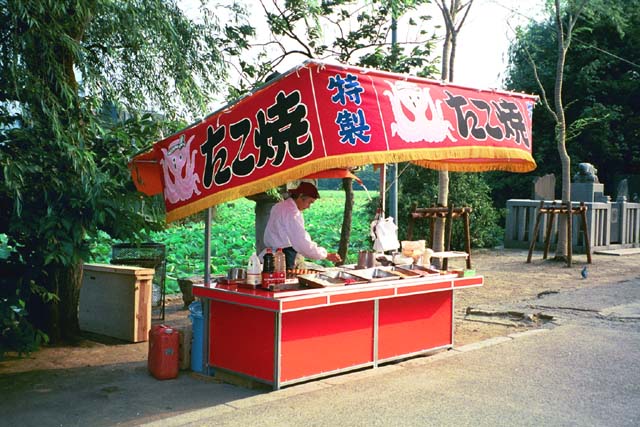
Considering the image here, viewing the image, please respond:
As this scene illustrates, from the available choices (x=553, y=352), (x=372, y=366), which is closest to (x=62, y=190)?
(x=372, y=366)

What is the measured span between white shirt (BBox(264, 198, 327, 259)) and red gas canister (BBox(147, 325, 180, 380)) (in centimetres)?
148

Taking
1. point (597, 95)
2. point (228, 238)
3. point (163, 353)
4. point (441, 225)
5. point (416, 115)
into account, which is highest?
point (597, 95)

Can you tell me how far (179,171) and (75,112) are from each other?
1115mm

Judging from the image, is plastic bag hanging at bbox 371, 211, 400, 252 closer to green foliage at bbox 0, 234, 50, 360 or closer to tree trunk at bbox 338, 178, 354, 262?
green foliage at bbox 0, 234, 50, 360

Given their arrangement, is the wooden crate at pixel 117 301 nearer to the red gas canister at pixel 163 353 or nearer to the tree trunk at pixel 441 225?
the red gas canister at pixel 163 353

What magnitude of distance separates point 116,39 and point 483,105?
424cm

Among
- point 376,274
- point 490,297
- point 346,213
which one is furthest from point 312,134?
point 346,213

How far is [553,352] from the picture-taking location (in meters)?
7.74

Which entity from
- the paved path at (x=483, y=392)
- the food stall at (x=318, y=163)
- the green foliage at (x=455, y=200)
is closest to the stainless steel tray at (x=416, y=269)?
the food stall at (x=318, y=163)

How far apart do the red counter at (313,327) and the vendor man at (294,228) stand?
0.73 m

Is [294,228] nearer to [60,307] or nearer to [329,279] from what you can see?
[329,279]

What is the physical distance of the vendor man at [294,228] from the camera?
7301 millimetres

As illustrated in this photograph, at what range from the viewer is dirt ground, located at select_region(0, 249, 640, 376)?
24.6ft

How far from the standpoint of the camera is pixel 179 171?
671 centimetres
